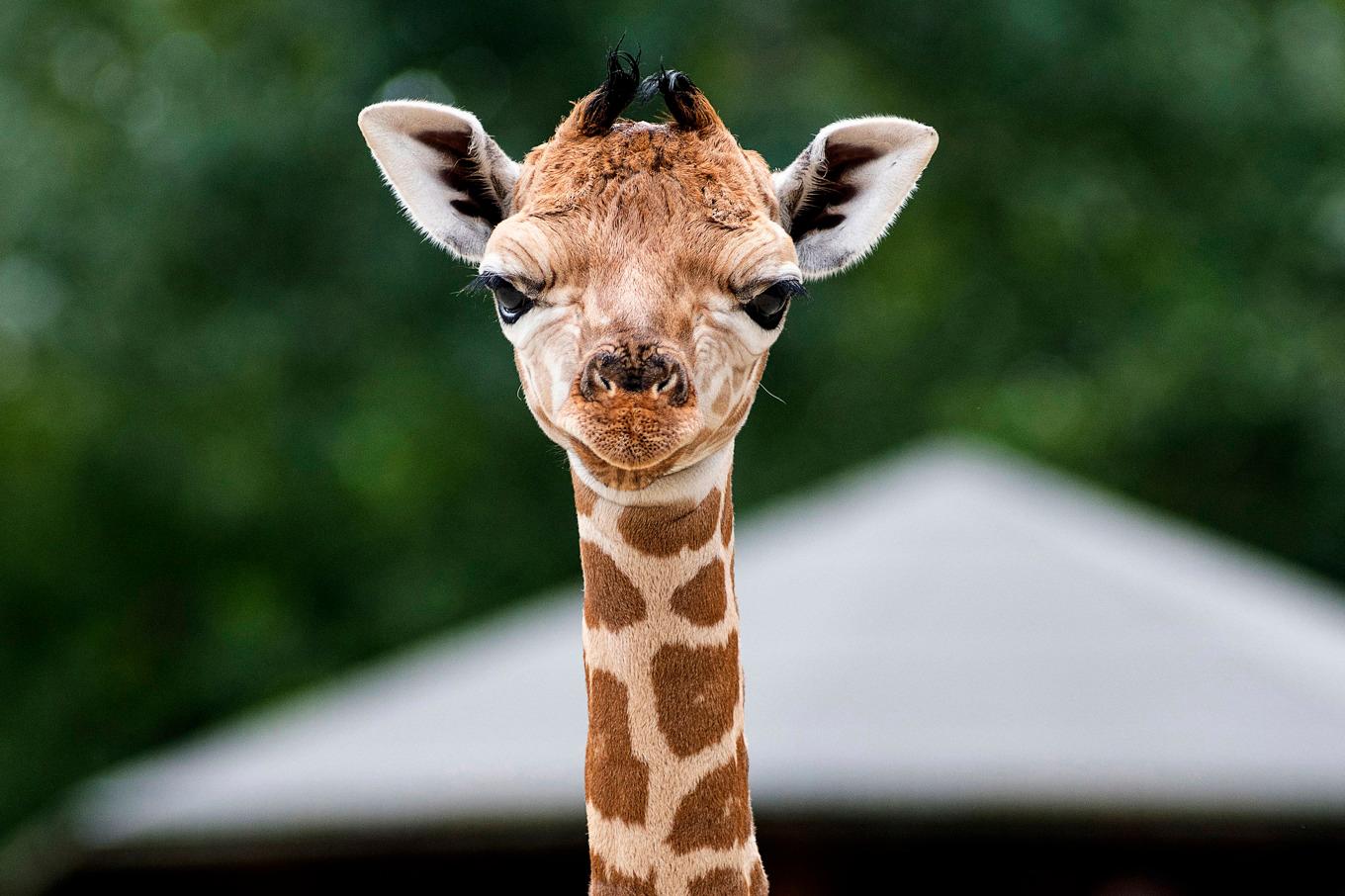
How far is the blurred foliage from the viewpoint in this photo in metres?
17.6

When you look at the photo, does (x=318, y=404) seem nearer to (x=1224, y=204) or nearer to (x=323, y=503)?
(x=323, y=503)

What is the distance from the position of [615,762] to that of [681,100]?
132 cm

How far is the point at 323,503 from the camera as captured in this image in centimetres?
2062

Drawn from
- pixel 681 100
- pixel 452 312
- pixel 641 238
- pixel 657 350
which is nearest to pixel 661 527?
pixel 657 350

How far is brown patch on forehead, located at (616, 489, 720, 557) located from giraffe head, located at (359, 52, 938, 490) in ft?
0.49

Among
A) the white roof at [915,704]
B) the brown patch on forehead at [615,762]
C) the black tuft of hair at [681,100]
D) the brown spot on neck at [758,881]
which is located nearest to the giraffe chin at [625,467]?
the brown patch on forehead at [615,762]

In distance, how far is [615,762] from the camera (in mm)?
3549

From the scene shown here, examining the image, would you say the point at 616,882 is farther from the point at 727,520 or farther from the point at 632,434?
the point at 632,434

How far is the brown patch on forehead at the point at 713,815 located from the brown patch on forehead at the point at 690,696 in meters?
0.07

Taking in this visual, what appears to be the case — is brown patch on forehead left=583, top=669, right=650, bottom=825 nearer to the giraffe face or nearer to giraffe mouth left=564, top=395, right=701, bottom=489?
the giraffe face

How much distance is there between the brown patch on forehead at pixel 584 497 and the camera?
11.8 ft

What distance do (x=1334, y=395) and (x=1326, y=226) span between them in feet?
7.20

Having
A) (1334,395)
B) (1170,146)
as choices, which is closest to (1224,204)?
(1170,146)

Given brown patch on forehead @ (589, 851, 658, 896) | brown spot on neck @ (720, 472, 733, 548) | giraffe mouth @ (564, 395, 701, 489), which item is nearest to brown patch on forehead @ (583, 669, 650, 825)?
brown patch on forehead @ (589, 851, 658, 896)
